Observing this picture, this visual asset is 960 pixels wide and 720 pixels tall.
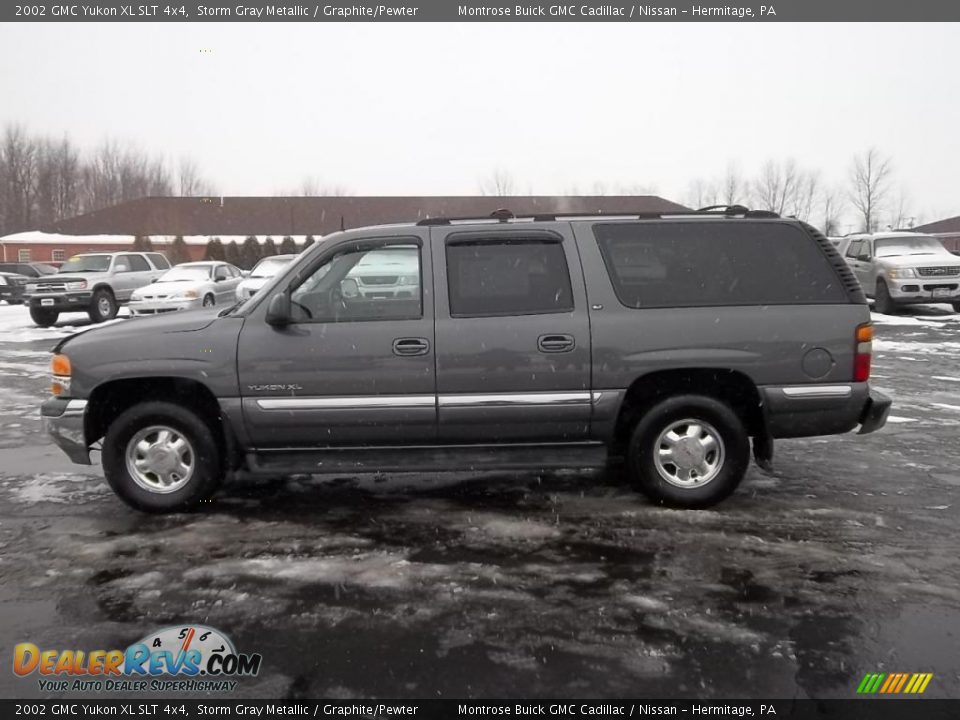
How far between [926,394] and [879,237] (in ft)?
39.1

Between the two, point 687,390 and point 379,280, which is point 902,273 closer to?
point 687,390

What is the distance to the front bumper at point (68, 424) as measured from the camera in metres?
4.72

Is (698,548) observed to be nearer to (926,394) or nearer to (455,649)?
(455,649)

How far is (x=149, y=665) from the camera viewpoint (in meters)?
3.05

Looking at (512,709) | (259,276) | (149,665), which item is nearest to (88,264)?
(259,276)

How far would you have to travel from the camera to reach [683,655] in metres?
3.03

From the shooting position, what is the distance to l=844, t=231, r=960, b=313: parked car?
17.4 metres

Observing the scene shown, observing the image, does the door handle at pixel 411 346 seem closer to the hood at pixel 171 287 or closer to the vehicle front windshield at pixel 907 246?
the hood at pixel 171 287

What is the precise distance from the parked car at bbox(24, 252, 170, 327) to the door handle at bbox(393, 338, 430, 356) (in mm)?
16491

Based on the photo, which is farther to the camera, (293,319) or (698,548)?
(293,319)

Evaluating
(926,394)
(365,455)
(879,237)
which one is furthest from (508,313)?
(879,237)

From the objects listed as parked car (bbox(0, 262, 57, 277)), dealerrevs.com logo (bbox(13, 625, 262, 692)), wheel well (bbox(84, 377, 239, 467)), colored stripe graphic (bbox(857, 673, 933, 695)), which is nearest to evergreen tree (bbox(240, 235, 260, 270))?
parked car (bbox(0, 262, 57, 277))

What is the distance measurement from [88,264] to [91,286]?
1.35 m

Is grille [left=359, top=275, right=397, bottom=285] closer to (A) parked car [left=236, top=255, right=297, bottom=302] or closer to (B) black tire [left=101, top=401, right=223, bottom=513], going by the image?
(B) black tire [left=101, top=401, right=223, bottom=513]
